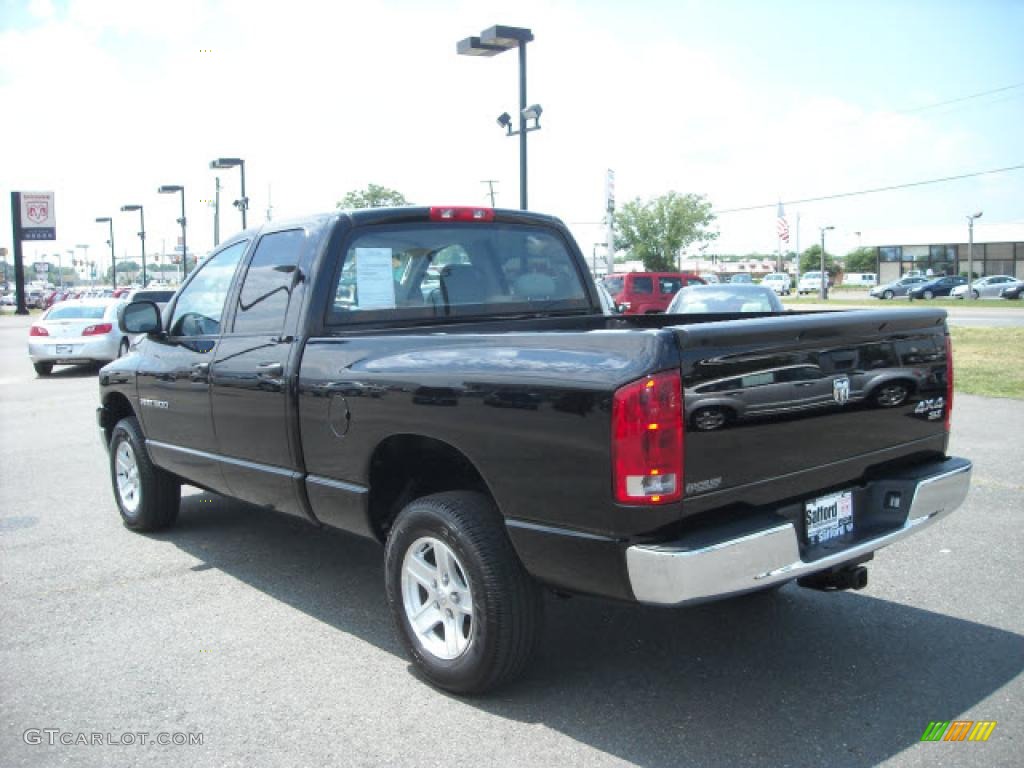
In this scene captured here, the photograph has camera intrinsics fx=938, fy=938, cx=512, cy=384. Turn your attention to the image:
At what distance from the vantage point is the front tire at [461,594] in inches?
139

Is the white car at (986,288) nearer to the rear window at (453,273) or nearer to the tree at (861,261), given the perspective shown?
the rear window at (453,273)

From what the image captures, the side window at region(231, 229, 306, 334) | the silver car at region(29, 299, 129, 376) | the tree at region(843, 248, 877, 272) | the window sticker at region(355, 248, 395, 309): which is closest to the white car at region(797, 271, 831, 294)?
the tree at region(843, 248, 877, 272)

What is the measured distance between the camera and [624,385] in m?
3.04

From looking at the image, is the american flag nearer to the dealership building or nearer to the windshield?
the dealership building

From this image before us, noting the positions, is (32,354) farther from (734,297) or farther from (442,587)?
(442,587)

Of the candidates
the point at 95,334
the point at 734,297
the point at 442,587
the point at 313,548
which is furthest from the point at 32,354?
the point at 442,587

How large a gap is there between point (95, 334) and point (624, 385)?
59.8 ft

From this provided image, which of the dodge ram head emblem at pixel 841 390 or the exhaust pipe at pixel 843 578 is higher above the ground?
the dodge ram head emblem at pixel 841 390

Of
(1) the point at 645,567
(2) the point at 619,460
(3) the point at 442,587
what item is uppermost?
(2) the point at 619,460

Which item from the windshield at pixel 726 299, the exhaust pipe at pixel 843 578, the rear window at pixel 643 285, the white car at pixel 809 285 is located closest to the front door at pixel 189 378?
the exhaust pipe at pixel 843 578

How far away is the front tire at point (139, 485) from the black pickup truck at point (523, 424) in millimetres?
710

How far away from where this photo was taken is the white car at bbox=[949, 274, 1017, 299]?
53.9 m

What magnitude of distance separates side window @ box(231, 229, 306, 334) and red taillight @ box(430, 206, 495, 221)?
711 millimetres

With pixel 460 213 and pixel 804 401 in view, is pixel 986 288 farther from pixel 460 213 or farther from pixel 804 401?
pixel 804 401
